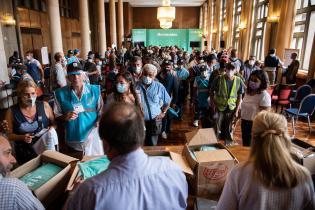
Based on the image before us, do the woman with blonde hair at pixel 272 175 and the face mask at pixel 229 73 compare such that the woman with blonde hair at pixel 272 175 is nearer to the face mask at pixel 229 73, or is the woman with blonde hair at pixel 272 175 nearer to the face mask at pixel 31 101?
the face mask at pixel 31 101

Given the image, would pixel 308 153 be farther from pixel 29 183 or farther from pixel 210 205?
pixel 29 183

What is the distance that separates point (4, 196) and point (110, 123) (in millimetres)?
542

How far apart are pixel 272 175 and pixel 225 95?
2657 millimetres

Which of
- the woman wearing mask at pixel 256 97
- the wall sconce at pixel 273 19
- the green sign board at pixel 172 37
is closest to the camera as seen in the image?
the woman wearing mask at pixel 256 97

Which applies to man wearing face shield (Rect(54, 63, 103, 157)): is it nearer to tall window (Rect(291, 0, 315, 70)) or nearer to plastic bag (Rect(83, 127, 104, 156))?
plastic bag (Rect(83, 127, 104, 156))

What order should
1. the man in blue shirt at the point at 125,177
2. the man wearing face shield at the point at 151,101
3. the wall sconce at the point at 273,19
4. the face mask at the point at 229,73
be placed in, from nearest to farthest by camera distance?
the man in blue shirt at the point at 125,177 → the man wearing face shield at the point at 151,101 → the face mask at the point at 229,73 → the wall sconce at the point at 273,19

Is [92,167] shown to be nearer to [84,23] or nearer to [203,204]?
[203,204]

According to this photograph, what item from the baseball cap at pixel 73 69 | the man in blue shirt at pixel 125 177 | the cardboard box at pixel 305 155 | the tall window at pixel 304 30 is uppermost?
the tall window at pixel 304 30

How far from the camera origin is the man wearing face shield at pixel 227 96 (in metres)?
3.70

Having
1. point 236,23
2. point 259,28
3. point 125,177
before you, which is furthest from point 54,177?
point 236,23

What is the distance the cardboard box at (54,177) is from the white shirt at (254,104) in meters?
2.34

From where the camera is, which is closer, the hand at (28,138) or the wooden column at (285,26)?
the hand at (28,138)

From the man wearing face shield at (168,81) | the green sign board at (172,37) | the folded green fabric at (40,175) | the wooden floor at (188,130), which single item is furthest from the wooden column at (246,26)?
the folded green fabric at (40,175)

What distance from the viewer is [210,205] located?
1.49 m
